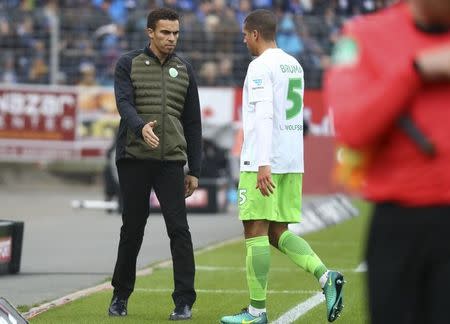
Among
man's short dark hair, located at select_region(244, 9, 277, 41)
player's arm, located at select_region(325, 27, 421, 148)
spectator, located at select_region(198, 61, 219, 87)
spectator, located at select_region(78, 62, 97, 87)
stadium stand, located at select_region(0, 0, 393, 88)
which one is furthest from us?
stadium stand, located at select_region(0, 0, 393, 88)

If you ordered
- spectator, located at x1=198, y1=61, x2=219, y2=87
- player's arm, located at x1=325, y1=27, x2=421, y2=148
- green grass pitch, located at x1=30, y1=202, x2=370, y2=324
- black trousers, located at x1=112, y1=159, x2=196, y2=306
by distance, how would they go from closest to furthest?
player's arm, located at x1=325, y1=27, x2=421, y2=148 → black trousers, located at x1=112, y1=159, x2=196, y2=306 → green grass pitch, located at x1=30, y1=202, x2=370, y2=324 → spectator, located at x1=198, y1=61, x2=219, y2=87

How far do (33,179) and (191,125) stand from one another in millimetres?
21791

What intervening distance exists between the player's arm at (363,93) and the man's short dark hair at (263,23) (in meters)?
3.90

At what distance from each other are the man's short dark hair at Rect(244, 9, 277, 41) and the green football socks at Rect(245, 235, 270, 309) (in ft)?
4.15

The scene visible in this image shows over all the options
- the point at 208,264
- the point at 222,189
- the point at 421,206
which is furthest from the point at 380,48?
the point at 222,189

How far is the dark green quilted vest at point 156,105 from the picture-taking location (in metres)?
8.94

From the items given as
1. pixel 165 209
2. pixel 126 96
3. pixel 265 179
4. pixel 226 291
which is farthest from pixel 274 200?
pixel 226 291

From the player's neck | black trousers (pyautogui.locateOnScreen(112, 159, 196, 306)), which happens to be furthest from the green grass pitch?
the player's neck

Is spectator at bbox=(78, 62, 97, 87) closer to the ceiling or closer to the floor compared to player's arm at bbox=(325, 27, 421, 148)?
closer to the floor

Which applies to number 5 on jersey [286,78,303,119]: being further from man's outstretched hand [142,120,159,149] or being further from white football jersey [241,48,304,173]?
man's outstretched hand [142,120,159,149]

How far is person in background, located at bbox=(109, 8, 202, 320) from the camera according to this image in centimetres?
895

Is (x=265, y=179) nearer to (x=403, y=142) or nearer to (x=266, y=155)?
(x=266, y=155)

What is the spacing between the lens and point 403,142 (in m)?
4.49

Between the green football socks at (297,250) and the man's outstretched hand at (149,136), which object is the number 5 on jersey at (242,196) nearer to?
the green football socks at (297,250)
